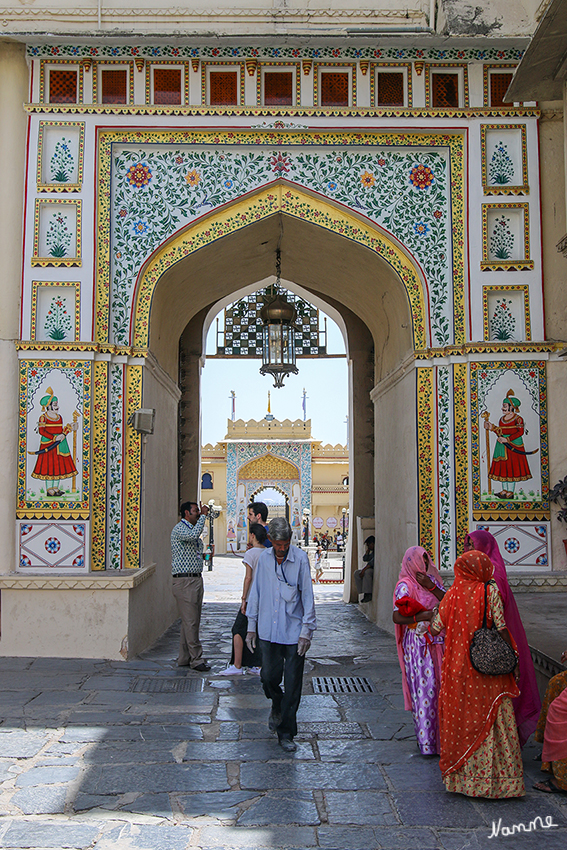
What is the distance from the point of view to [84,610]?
6.25 m

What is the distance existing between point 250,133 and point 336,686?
15.1 feet

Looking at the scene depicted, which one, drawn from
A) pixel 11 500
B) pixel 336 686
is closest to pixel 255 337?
pixel 11 500

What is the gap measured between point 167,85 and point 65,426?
10.0 ft

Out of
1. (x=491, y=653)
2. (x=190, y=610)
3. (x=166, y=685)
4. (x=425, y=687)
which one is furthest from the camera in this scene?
(x=190, y=610)

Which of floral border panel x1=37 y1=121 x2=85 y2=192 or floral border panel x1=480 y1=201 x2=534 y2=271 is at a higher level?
floral border panel x1=37 y1=121 x2=85 y2=192

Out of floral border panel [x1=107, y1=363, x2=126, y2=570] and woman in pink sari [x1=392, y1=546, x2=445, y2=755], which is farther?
floral border panel [x1=107, y1=363, x2=126, y2=570]

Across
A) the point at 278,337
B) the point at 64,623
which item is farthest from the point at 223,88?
the point at 64,623

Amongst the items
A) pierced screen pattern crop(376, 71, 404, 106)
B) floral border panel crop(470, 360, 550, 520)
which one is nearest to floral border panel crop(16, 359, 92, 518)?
floral border panel crop(470, 360, 550, 520)

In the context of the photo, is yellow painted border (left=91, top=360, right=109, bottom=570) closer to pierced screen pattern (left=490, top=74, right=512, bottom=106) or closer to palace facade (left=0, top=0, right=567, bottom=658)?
palace facade (left=0, top=0, right=567, bottom=658)

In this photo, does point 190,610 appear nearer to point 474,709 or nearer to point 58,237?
point 474,709

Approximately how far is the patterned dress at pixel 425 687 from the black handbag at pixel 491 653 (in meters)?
0.62

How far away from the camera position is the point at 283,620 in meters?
4.22

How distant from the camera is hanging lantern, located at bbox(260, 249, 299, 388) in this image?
8.88m

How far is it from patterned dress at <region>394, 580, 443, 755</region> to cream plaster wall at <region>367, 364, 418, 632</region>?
2.72m
